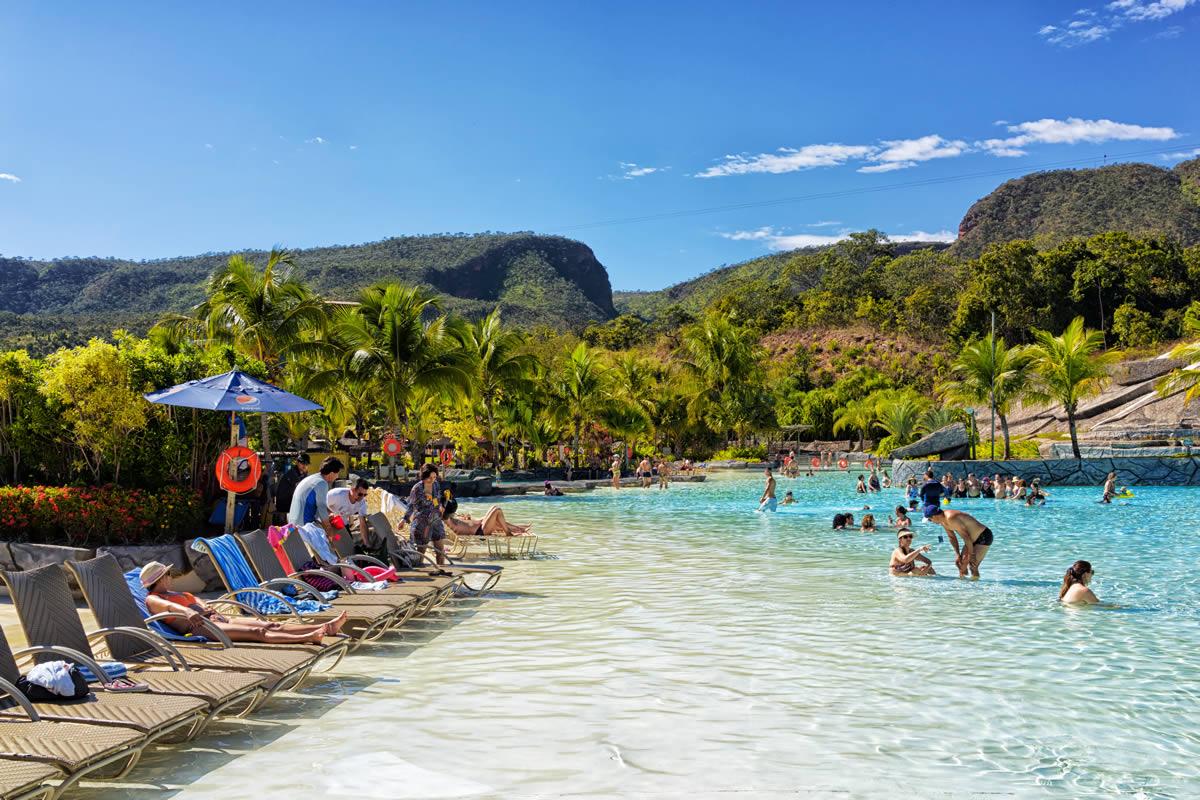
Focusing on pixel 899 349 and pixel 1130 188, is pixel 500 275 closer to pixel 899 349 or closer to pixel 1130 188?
pixel 899 349

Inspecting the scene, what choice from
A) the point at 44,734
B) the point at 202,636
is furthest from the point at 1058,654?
the point at 44,734

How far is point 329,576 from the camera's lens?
25.1 ft

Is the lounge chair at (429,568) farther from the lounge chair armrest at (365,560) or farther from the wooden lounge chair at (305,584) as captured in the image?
the wooden lounge chair at (305,584)

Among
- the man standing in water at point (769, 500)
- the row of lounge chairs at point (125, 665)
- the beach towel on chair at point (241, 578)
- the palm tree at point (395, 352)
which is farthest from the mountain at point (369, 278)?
the row of lounge chairs at point (125, 665)

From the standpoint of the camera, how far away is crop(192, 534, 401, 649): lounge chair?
263 inches

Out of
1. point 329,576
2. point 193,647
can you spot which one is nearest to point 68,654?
point 193,647

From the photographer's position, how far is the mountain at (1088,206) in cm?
8831

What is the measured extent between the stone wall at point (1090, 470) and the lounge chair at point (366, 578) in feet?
84.0

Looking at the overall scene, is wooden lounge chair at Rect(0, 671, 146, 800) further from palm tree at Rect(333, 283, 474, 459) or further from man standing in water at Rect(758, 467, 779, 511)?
palm tree at Rect(333, 283, 474, 459)

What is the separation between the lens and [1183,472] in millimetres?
30312

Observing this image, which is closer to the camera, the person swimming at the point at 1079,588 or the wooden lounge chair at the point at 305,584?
the wooden lounge chair at the point at 305,584

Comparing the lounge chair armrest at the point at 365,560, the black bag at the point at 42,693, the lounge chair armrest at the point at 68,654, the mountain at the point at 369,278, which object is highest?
the mountain at the point at 369,278

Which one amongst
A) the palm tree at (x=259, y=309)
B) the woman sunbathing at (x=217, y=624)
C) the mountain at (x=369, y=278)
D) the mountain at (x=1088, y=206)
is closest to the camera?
the woman sunbathing at (x=217, y=624)

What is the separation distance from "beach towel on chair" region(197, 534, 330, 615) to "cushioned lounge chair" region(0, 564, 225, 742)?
6.30 ft
